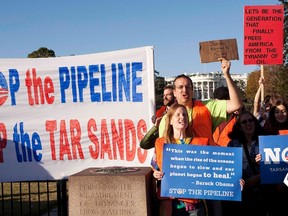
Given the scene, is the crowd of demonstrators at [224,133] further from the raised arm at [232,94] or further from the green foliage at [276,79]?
the green foliage at [276,79]

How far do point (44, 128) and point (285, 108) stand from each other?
2938 mm

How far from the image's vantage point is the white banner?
233 inches

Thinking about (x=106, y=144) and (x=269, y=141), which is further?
(x=106, y=144)

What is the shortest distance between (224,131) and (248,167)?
1.81 feet

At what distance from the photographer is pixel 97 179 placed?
4418mm

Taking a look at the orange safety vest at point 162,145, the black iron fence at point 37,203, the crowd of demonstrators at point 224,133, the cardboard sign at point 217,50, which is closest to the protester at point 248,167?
the crowd of demonstrators at point 224,133

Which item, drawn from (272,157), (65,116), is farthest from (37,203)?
(272,157)

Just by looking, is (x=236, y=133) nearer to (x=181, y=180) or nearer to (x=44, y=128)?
(x=181, y=180)

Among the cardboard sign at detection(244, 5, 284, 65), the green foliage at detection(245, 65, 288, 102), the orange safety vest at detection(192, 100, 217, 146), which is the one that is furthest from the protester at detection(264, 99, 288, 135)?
the green foliage at detection(245, 65, 288, 102)

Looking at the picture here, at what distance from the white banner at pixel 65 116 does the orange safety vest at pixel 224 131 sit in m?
1.13

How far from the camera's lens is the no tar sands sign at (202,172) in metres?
4.07

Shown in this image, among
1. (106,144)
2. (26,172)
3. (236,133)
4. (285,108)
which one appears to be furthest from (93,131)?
(285,108)

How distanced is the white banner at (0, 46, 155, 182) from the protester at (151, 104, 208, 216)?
169 centimetres

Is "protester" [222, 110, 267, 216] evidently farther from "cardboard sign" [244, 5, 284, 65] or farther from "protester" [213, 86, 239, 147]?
"cardboard sign" [244, 5, 284, 65]
